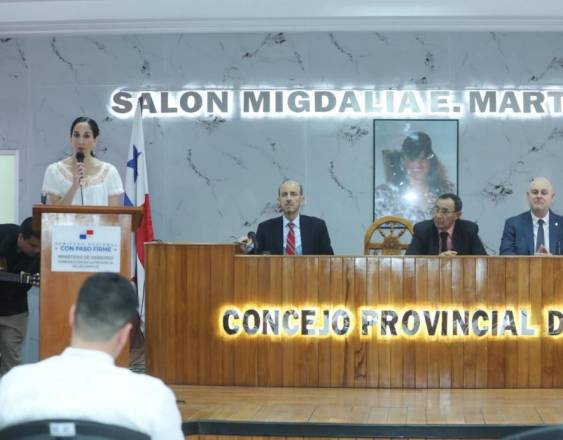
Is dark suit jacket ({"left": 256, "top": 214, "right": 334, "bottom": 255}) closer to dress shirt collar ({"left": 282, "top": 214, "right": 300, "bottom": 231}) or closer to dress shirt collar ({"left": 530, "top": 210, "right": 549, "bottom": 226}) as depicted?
dress shirt collar ({"left": 282, "top": 214, "right": 300, "bottom": 231})

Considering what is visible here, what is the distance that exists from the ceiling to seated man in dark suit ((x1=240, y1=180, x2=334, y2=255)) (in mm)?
2228

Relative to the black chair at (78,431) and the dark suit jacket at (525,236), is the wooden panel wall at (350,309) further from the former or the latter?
the black chair at (78,431)

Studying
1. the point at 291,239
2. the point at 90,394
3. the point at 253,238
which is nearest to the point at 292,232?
the point at 291,239

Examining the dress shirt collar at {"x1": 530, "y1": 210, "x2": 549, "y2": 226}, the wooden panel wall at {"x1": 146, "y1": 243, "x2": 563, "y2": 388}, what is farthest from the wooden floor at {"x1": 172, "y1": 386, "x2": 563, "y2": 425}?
the dress shirt collar at {"x1": 530, "y1": 210, "x2": 549, "y2": 226}

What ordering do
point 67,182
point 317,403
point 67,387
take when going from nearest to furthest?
1. point 67,387
2. point 317,403
3. point 67,182

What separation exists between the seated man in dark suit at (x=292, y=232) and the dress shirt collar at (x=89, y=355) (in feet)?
15.1

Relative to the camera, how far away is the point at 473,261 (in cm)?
582

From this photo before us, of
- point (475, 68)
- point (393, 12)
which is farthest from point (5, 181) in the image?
point (475, 68)

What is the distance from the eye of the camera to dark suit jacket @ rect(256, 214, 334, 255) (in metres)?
6.74

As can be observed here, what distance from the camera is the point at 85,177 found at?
5.54 m

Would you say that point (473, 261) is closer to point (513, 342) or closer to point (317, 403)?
point (513, 342)

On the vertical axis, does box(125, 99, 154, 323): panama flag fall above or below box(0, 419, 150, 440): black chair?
above

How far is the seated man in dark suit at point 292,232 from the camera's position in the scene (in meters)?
6.74

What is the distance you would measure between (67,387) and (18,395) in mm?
116
